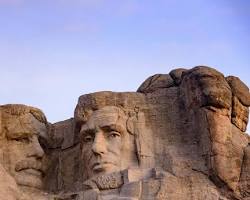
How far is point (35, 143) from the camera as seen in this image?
17.2m

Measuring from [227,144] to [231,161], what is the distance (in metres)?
0.35

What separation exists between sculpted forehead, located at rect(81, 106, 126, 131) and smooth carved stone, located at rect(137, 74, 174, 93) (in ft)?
2.65

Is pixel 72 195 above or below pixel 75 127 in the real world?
below

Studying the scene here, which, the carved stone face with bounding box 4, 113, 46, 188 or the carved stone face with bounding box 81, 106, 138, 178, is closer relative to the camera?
the carved stone face with bounding box 81, 106, 138, 178

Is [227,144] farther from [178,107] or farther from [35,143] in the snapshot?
[35,143]

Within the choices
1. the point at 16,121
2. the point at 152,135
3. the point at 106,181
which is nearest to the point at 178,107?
Answer: the point at 152,135

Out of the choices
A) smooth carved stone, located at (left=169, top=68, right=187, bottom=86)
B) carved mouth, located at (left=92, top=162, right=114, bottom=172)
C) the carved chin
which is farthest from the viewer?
smooth carved stone, located at (left=169, top=68, right=187, bottom=86)

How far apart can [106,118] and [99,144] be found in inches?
21.1

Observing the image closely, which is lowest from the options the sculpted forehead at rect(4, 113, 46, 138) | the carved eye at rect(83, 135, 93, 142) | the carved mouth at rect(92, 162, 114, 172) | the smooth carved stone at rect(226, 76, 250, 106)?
the carved mouth at rect(92, 162, 114, 172)

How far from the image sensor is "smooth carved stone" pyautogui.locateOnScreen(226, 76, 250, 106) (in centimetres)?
1633

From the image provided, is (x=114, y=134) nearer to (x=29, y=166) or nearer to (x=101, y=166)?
(x=101, y=166)

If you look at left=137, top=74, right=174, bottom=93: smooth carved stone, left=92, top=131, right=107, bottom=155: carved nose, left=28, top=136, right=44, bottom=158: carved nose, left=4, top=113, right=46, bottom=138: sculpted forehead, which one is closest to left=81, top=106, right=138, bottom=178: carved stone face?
left=92, top=131, right=107, bottom=155: carved nose

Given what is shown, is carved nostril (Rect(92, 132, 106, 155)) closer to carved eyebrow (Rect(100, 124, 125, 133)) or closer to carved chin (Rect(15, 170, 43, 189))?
carved eyebrow (Rect(100, 124, 125, 133))

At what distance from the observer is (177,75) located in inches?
666
